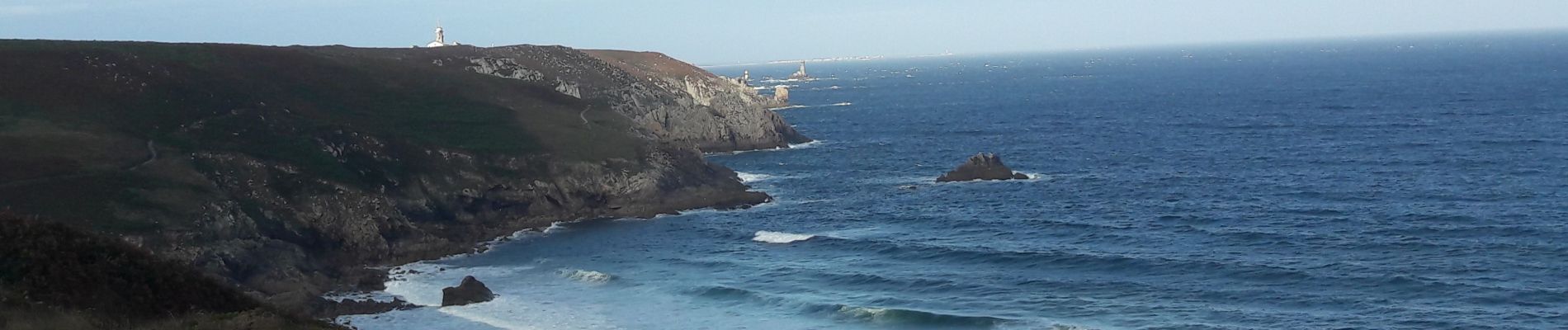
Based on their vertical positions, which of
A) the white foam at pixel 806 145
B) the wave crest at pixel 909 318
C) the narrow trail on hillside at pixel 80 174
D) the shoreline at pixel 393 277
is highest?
the narrow trail on hillside at pixel 80 174

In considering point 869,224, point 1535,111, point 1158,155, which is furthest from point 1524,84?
point 869,224

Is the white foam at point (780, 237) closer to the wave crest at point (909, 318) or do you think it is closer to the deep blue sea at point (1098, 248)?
the deep blue sea at point (1098, 248)

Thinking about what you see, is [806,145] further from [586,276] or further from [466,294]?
[466,294]

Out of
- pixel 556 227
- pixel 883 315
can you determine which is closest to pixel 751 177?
pixel 556 227

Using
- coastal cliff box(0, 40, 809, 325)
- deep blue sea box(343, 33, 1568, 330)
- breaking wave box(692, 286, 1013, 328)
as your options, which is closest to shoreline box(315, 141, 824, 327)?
coastal cliff box(0, 40, 809, 325)

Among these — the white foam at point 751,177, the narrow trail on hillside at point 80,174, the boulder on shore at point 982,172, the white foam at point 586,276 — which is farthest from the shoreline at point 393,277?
the narrow trail on hillside at point 80,174

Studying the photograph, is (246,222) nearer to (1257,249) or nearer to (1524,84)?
(1257,249)
